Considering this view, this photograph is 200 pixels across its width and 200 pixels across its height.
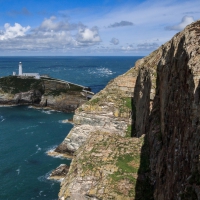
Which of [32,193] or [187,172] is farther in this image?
[32,193]

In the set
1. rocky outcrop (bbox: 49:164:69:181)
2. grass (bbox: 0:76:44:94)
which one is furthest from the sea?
grass (bbox: 0:76:44:94)

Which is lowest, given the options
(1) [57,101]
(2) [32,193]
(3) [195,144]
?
(2) [32,193]

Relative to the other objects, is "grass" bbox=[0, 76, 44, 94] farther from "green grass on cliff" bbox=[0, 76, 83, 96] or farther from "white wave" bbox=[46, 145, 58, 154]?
"white wave" bbox=[46, 145, 58, 154]

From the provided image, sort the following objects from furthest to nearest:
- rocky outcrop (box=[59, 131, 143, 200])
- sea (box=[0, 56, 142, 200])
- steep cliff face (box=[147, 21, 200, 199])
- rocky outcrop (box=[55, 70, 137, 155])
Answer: rocky outcrop (box=[55, 70, 137, 155]), sea (box=[0, 56, 142, 200]), rocky outcrop (box=[59, 131, 143, 200]), steep cliff face (box=[147, 21, 200, 199])

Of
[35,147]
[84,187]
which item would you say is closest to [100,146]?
[84,187]

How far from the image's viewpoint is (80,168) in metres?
23.5

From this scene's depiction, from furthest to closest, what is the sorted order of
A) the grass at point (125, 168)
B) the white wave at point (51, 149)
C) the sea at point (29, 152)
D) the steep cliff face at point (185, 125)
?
the white wave at point (51, 149), the sea at point (29, 152), the grass at point (125, 168), the steep cliff face at point (185, 125)

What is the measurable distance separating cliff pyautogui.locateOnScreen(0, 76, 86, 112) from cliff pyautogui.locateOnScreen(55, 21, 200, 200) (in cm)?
5416

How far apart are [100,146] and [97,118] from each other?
2078cm

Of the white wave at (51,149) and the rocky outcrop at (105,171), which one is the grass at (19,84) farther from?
the rocky outcrop at (105,171)

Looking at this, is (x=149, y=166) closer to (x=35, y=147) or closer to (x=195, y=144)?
(x=195, y=144)

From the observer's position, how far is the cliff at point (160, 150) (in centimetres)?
1145

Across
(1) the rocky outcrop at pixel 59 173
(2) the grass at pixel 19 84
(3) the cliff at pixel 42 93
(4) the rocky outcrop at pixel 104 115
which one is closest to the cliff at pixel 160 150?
(4) the rocky outcrop at pixel 104 115

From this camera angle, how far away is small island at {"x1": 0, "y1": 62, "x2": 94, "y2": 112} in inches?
3740
